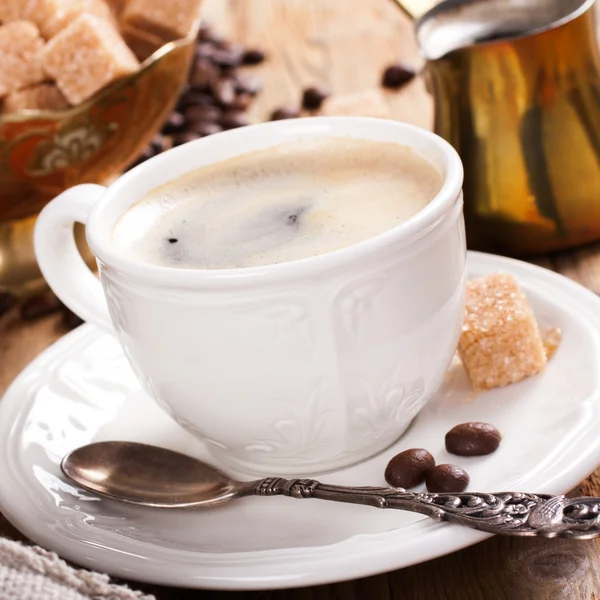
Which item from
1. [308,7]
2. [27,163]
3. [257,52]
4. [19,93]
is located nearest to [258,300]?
[27,163]

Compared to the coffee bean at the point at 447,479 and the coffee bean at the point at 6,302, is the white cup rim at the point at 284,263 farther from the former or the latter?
the coffee bean at the point at 6,302

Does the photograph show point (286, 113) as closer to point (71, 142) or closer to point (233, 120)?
point (233, 120)

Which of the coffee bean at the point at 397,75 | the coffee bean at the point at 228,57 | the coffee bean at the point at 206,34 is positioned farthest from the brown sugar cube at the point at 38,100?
the coffee bean at the point at 206,34

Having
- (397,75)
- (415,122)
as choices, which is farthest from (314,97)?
(415,122)

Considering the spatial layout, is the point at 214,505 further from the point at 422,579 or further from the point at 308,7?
the point at 308,7

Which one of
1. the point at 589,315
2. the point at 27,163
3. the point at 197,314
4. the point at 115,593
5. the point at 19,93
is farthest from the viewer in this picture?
the point at 19,93

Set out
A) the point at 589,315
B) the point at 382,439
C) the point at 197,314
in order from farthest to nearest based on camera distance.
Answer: the point at 589,315 → the point at 382,439 → the point at 197,314
